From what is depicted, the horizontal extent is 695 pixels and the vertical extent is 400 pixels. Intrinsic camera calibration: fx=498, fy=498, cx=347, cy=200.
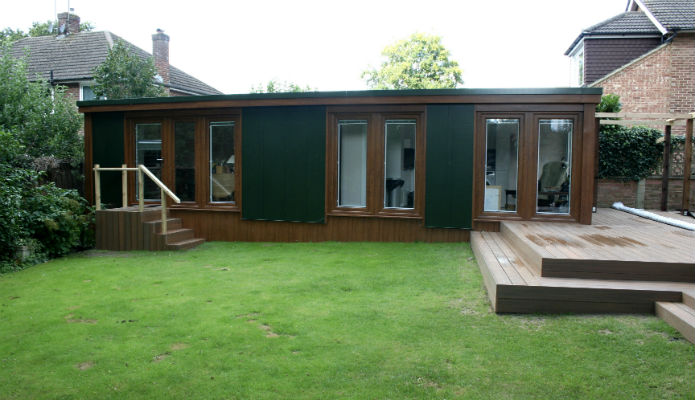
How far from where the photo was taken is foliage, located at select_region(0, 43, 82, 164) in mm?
11227

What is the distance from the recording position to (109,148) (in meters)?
9.31

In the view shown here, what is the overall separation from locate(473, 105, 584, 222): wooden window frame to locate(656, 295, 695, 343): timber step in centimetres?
349

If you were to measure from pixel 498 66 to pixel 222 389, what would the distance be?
37.0m

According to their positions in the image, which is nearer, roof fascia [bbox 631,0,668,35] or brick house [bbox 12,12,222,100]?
roof fascia [bbox 631,0,668,35]

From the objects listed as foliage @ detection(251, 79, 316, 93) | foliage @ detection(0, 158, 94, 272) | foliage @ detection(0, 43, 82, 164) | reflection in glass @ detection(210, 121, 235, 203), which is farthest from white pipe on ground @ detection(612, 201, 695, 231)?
foliage @ detection(251, 79, 316, 93)

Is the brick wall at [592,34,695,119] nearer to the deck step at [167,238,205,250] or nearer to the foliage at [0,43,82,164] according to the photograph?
the deck step at [167,238,205,250]

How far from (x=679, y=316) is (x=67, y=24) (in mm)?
23876

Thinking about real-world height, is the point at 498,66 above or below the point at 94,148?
above

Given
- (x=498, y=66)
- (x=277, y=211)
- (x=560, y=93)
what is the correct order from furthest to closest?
1. (x=498, y=66)
2. (x=277, y=211)
3. (x=560, y=93)

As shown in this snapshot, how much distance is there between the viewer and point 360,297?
15.5 feet

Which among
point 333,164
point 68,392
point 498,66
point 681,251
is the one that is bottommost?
point 68,392

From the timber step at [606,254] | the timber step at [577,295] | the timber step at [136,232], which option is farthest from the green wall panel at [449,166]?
the timber step at [136,232]

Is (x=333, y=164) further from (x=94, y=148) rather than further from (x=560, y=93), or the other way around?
(x=94, y=148)

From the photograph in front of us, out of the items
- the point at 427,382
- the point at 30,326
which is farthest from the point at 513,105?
the point at 30,326
